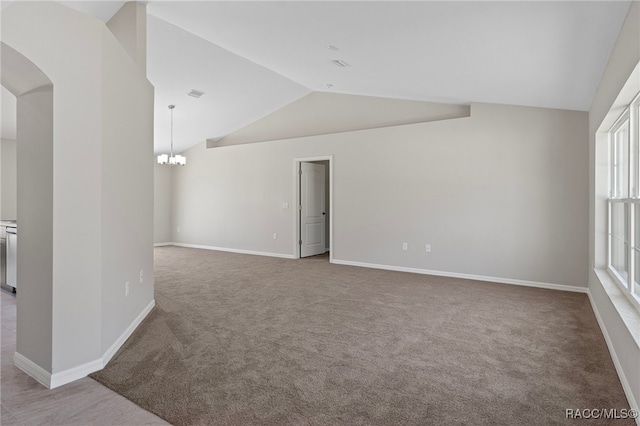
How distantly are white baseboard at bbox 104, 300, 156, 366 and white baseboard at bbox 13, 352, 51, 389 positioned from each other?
31 centimetres

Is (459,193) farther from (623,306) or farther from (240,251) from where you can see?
(240,251)

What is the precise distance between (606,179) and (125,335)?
198 inches

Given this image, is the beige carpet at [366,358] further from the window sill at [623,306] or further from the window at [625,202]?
the window at [625,202]

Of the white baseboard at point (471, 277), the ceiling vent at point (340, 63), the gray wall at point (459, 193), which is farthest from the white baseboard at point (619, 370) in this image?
the ceiling vent at point (340, 63)

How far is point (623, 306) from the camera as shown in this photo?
261 centimetres

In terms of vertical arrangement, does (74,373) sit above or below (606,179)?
below

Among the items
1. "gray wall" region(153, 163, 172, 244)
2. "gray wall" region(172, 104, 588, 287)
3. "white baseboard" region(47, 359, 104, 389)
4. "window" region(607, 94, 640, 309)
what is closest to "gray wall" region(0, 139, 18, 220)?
"gray wall" region(153, 163, 172, 244)

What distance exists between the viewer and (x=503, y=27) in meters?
2.97

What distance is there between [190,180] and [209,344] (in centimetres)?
722

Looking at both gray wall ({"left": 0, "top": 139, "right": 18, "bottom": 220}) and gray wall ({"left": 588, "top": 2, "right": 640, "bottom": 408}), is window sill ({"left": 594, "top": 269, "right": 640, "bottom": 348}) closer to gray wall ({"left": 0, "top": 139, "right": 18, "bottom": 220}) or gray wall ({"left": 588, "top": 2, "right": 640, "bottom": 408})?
gray wall ({"left": 588, "top": 2, "right": 640, "bottom": 408})

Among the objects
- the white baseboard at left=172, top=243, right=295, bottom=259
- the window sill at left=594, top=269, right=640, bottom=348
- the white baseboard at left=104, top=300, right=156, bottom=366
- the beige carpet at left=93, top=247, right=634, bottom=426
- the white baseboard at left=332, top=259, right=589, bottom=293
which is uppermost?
the window sill at left=594, top=269, right=640, bottom=348

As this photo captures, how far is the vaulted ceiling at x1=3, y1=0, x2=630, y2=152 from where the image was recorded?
2.86 metres

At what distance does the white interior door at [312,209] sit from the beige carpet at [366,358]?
3091 mm

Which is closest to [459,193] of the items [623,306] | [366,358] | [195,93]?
[623,306]
